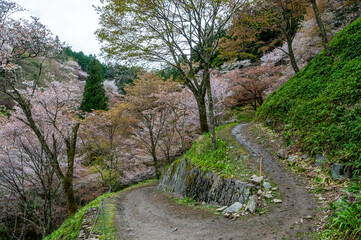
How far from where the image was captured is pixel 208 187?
18.9 ft

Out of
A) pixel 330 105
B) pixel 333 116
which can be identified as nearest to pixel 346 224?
pixel 333 116

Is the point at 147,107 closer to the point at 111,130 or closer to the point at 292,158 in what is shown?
the point at 111,130

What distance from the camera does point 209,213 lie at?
470 cm

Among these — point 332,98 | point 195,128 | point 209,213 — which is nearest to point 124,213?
point 209,213

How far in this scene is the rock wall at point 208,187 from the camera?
455 cm

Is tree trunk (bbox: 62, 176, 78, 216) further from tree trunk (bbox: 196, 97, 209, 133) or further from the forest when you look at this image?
tree trunk (bbox: 196, 97, 209, 133)

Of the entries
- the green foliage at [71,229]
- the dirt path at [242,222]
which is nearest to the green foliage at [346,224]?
the dirt path at [242,222]

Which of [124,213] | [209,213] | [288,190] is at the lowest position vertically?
[124,213]

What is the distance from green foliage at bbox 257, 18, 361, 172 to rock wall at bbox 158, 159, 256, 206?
7.25 ft

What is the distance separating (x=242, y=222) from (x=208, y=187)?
2.16 m

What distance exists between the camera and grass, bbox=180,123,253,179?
5.55m

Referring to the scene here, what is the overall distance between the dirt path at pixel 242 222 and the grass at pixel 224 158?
→ 22.9 inches

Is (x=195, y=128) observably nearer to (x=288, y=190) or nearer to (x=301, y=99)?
(x=301, y=99)

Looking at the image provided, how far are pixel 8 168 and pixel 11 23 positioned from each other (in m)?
9.05
